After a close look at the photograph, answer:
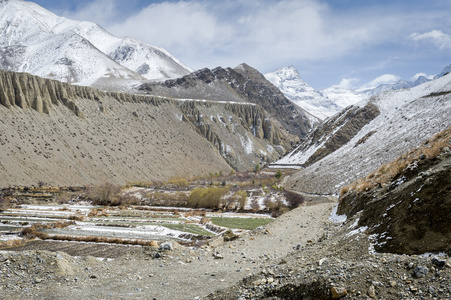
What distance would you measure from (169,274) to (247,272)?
3.57 metres

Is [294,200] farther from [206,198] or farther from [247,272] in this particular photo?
[247,272]

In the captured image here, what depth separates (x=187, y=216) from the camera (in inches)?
2005

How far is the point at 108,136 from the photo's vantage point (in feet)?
335

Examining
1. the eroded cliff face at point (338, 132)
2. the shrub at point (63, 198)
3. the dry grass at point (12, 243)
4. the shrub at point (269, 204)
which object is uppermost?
the eroded cliff face at point (338, 132)

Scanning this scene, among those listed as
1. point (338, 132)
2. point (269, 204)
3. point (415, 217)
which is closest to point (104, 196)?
point (269, 204)

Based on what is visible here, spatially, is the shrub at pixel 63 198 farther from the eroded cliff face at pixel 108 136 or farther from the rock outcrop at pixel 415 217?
the rock outcrop at pixel 415 217

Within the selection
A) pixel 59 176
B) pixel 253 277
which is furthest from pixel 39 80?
pixel 253 277

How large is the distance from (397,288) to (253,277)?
399cm

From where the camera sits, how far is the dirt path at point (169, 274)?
41.0 ft

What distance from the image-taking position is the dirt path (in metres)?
12.5

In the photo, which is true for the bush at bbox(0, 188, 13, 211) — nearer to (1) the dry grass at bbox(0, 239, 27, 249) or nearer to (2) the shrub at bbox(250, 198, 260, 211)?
(1) the dry grass at bbox(0, 239, 27, 249)

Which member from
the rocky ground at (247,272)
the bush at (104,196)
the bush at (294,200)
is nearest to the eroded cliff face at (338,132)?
the bush at (294,200)

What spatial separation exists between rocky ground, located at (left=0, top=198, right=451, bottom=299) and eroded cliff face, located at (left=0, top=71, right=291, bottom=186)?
2337 inches

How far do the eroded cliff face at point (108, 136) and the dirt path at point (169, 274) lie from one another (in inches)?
2366
